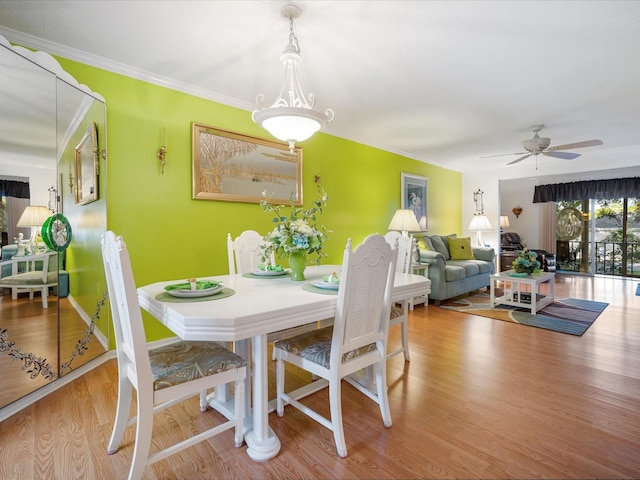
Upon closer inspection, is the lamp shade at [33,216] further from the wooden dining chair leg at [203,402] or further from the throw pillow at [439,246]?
the throw pillow at [439,246]

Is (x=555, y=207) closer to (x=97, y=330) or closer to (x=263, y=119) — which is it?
(x=263, y=119)

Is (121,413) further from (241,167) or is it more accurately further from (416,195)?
(416,195)

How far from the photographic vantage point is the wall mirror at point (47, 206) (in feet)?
6.22

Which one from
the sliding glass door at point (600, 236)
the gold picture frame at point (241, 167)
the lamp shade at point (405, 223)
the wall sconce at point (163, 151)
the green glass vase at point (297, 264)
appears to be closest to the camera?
the green glass vase at point (297, 264)

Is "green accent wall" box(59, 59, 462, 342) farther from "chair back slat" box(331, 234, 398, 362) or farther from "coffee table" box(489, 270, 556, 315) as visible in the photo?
"coffee table" box(489, 270, 556, 315)

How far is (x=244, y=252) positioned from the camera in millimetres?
2744

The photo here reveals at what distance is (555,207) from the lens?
807 cm

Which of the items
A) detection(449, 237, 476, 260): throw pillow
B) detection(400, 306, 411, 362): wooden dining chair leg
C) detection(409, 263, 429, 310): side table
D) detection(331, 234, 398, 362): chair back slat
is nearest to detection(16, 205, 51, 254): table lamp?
detection(331, 234, 398, 362): chair back slat

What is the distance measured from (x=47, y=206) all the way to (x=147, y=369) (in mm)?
1531

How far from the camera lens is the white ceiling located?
6.52ft

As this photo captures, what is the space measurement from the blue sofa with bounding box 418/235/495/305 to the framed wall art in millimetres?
570

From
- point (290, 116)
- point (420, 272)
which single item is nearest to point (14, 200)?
point (290, 116)

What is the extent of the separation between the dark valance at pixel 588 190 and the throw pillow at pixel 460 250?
3.70 m

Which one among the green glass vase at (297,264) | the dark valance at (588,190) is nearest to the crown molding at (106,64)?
the green glass vase at (297,264)
